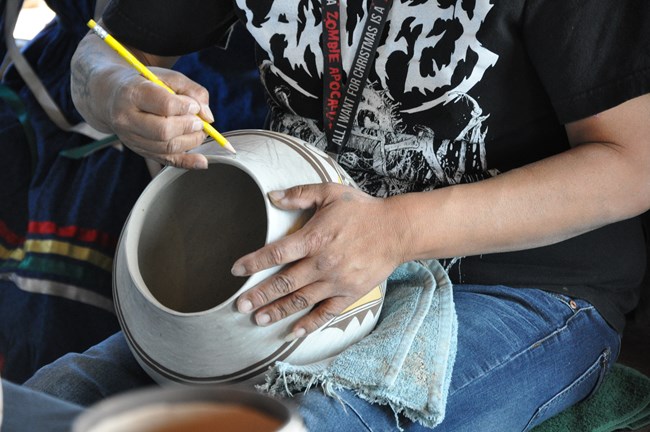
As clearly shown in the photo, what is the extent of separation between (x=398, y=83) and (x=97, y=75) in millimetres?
431

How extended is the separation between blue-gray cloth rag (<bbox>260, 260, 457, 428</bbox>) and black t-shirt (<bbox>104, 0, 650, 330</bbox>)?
18 centimetres

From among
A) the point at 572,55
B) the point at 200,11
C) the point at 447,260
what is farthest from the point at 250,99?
the point at 572,55

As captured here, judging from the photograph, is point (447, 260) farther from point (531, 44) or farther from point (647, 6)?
point (647, 6)

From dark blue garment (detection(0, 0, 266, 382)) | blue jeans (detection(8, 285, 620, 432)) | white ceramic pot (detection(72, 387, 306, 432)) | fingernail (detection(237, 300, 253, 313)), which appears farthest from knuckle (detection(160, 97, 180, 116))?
dark blue garment (detection(0, 0, 266, 382))

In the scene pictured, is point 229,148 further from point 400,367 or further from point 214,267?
point 400,367

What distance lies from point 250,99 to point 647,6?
1.02 m

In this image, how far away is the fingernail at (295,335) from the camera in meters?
0.92

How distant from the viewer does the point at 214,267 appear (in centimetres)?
105

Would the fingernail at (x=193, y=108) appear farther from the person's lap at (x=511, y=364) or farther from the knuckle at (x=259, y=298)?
the person's lap at (x=511, y=364)

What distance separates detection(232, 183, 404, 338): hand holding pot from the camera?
2.93 ft

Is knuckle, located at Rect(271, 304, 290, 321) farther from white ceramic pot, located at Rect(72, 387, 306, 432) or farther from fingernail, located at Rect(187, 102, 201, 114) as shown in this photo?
white ceramic pot, located at Rect(72, 387, 306, 432)

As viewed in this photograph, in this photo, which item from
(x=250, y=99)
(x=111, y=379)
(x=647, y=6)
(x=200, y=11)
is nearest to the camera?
(x=647, y=6)

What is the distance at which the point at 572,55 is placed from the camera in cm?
100

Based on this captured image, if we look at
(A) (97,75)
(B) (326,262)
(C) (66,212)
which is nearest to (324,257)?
(B) (326,262)
